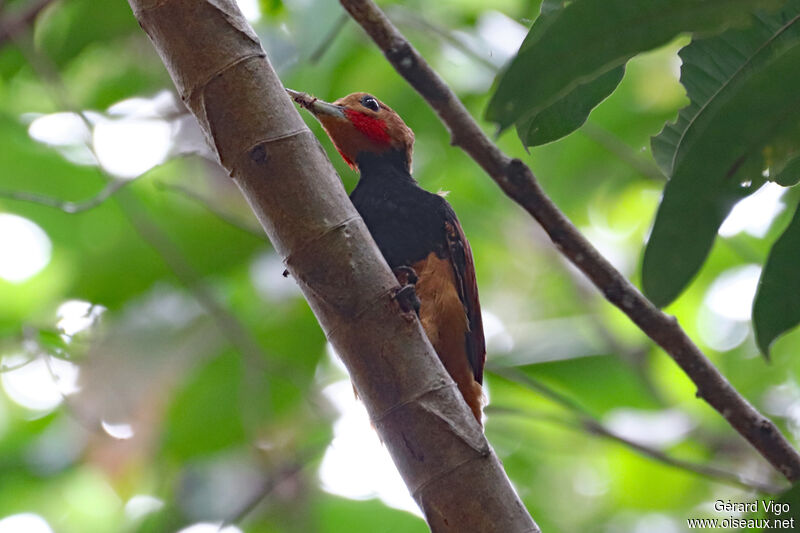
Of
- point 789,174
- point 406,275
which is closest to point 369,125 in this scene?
point 406,275

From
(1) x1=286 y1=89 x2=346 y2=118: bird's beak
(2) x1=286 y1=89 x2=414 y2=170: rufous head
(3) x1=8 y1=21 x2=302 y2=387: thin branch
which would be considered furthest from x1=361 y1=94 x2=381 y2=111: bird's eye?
(3) x1=8 y1=21 x2=302 y2=387: thin branch

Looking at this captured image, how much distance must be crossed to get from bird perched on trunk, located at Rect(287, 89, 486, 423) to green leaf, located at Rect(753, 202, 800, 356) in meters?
1.41

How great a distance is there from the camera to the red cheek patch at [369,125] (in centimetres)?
350

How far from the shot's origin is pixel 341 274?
169 cm

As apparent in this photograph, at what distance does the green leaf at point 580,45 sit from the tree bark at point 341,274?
50 centimetres

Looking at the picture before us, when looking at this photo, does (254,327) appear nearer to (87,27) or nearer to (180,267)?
(180,267)

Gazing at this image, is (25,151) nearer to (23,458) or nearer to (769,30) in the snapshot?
(23,458)

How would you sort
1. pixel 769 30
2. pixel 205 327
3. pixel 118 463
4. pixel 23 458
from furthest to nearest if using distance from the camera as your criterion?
pixel 23 458 → pixel 205 327 → pixel 118 463 → pixel 769 30

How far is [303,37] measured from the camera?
3334mm

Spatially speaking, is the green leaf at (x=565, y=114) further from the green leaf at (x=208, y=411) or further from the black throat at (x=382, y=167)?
the green leaf at (x=208, y=411)

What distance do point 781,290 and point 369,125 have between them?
2.21m

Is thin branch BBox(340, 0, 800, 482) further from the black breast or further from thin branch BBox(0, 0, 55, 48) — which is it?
thin branch BBox(0, 0, 55, 48)

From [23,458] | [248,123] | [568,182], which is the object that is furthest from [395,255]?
[23,458]

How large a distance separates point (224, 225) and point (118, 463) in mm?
1280
